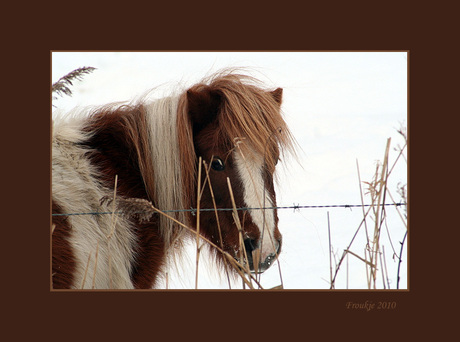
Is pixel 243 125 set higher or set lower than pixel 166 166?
higher

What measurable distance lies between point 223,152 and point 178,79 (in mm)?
825

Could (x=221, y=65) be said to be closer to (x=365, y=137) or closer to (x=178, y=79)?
(x=178, y=79)

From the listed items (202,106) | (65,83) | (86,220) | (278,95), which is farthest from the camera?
(278,95)

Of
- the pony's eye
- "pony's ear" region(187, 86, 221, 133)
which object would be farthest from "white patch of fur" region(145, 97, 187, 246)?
the pony's eye

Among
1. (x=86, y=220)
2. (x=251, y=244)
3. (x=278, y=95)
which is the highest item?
(x=278, y=95)

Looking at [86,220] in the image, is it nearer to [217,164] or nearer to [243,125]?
[217,164]

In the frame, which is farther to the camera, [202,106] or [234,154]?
[202,106]

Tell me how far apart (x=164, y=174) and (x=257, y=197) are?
695 millimetres

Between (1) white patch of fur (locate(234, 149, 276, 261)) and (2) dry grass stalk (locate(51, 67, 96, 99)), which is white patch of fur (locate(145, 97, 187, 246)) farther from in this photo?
(2) dry grass stalk (locate(51, 67, 96, 99))

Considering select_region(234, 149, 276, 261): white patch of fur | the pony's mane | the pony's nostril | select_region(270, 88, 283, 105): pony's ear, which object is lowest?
the pony's nostril

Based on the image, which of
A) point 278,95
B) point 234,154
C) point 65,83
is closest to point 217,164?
point 234,154

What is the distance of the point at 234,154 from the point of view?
2617 mm

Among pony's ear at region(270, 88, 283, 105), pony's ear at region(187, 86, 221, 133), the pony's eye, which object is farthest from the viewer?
pony's ear at region(270, 88, 283, 105)

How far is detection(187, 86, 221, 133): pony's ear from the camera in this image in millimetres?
2824
